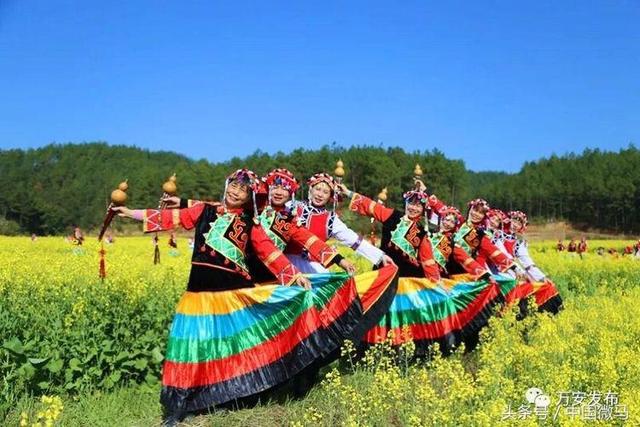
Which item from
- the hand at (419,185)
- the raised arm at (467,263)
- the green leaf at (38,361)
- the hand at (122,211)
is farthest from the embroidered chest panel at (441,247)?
the green leaf at (38,361)

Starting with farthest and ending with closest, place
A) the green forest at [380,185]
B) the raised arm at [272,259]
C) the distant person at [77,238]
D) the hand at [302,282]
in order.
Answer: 1. the green forest at [380,185]
2. the distant person at [77,238]
3. the hand at [302,282]
4. the raised arm at [272,259]

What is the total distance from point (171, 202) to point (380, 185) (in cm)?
6549

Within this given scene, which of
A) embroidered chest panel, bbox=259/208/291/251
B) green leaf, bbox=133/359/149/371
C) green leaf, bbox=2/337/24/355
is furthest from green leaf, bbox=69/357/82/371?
embroidered chest panel, bbox=259/208/291/251

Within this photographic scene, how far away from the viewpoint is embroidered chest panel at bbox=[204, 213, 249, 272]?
5172 millimetres

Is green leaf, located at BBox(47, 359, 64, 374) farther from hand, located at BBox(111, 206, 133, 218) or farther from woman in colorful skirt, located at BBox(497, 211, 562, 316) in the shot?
woman in colorful skirt, located at BBox(497, 211, 562, 316)

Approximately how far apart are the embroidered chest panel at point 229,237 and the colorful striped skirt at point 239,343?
11.5 inches

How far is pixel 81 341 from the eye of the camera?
5973 mm

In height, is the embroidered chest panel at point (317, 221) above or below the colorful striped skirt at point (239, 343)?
above

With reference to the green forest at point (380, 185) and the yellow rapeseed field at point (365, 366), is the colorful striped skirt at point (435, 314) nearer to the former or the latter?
the yellow rapeseed field at point (365, 366)

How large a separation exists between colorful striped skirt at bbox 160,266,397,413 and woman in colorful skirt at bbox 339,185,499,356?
181cm

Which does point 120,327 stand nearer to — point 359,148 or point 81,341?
point 81,341

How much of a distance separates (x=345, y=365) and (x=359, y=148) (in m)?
76.0

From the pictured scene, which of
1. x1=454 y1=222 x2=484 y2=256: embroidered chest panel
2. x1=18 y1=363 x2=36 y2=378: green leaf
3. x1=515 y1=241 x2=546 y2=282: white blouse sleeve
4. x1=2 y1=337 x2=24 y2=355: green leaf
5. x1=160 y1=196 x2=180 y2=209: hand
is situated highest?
x1=160 y1=196 x2=180 y2=209: hand

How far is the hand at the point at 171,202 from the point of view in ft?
17.4
